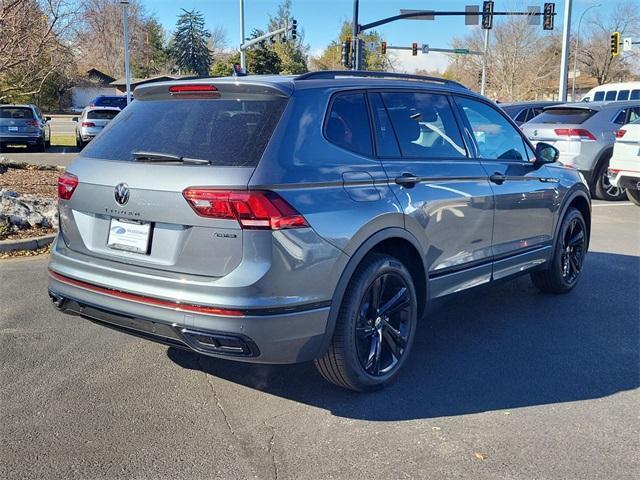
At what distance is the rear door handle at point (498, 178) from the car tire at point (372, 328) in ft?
4.00

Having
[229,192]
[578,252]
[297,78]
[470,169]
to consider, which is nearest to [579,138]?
[578,252]

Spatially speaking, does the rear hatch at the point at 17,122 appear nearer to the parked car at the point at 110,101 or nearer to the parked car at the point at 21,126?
the parked car at the point at 21,126

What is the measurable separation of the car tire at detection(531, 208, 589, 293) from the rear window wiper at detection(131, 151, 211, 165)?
12.0ft

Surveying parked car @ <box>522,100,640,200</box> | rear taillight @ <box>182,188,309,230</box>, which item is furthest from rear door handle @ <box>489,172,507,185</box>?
parked car @ <box>522,100,640,200</box>

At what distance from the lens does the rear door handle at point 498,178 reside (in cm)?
469

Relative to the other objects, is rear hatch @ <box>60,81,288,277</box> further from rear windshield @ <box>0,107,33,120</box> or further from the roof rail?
rear windshield @ <box>0,107,33,120</box>

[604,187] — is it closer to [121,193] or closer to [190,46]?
[121,193]

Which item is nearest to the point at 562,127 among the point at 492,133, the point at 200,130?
the point at 492,133

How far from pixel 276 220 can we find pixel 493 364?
209 cm

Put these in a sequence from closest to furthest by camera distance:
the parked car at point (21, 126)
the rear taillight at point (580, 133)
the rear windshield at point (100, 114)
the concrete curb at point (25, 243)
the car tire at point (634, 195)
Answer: the concrete curb at point (25, 243), the car tire at point (634, 195), the rear taillight at point (580, 133), the parked car at point (21, 126), the rear windshield at point (100, 114)

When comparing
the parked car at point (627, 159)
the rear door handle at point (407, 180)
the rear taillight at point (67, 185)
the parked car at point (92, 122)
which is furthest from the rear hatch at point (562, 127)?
the parked car at point (92, 122)

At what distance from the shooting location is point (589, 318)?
17.4 feet

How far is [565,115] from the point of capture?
12.5 metres

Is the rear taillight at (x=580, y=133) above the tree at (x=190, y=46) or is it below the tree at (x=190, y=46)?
below
